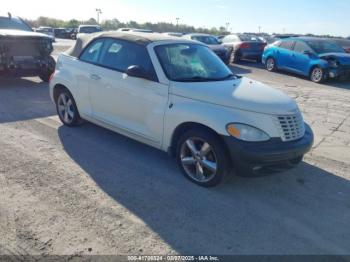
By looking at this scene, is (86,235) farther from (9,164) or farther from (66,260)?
(9,164)

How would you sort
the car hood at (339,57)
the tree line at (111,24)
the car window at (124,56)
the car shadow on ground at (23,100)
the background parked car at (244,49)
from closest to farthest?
the car window at (124,56) → the car shadow on ground at (23,100) → the car hood at (339,57) → the background parked car at (244,49) → the tree line at (111,24)

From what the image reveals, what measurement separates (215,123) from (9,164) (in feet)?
9.23

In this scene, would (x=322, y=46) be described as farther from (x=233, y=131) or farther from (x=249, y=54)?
(x=233, y=131)

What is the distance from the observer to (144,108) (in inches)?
180

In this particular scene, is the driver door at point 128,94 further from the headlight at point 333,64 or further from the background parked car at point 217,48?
the background parked car at point 217,48

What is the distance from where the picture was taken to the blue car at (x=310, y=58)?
12.7 m

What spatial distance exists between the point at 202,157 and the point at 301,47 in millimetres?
11465

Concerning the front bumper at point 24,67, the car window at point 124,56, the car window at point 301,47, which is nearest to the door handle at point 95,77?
the car window at point 124,56

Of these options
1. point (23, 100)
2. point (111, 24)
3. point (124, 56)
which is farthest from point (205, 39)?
point (111, 24)

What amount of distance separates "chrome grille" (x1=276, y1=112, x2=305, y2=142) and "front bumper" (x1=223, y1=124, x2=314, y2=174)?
85 mm

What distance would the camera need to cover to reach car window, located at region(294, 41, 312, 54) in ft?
44.8

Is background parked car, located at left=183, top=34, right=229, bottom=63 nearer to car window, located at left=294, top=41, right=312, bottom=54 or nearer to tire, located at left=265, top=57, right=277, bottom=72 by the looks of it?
tire, located at left=265, top=57, right=277, bottom=72

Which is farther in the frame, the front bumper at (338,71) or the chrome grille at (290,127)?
the front bumper at (338,71)

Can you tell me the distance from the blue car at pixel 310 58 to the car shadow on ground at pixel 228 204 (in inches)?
356
